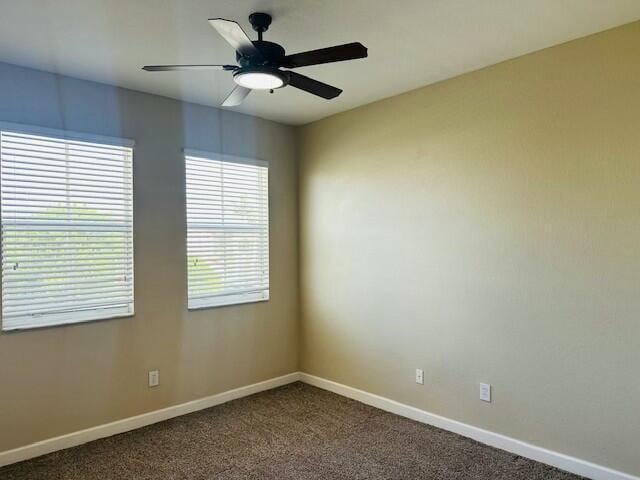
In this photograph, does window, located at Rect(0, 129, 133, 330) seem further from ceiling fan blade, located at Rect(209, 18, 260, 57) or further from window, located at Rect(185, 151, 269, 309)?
ceiling fan blade, located at Rect(209, 18, 260, 57)

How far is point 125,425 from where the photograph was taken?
11.0 ft

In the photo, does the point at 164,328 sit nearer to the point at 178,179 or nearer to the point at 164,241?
the point at 164,241

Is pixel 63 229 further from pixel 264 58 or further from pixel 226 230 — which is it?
pixel 264 58

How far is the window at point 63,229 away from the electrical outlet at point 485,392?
106 inches

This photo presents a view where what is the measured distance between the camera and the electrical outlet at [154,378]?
11.6 feet

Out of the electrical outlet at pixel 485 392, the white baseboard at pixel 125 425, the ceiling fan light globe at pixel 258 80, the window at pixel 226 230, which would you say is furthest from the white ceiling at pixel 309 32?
the white baseboard at pixel 125 425

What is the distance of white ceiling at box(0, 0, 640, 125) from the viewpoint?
227 centimetres

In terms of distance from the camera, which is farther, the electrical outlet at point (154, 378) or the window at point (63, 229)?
the electrical outlet at point (154, 378)

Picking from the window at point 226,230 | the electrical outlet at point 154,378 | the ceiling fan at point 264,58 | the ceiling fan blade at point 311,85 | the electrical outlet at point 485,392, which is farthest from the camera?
the window at point 226,230

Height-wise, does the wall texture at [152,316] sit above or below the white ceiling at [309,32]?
below

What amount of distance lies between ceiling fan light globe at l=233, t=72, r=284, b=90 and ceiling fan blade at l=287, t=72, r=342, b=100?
82 millimetres

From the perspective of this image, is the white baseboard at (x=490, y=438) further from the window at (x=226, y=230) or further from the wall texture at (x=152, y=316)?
the window at (x=226, y=230)

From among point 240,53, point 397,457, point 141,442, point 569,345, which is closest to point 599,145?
point 569,345

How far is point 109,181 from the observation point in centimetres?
332
